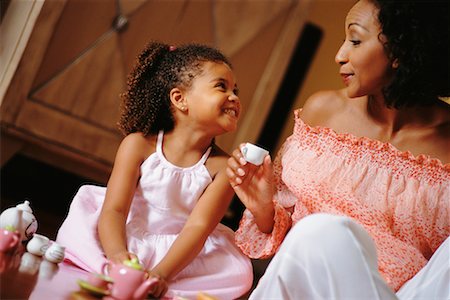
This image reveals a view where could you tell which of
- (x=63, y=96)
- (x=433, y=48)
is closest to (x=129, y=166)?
(x=433, y=48)

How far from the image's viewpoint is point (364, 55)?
58.7 inches

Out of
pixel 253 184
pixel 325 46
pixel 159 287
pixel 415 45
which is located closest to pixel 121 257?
pixel 159 287

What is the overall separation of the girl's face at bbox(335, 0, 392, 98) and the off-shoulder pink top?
13cm

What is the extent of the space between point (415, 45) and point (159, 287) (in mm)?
655

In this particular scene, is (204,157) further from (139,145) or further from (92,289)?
(92,289)

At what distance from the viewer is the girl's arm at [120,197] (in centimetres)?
153

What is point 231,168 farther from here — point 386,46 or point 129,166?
point 386,46

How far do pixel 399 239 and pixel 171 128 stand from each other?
22.3 inches

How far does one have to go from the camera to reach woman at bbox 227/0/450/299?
1469mm

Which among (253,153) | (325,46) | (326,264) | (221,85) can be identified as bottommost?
(326,264)

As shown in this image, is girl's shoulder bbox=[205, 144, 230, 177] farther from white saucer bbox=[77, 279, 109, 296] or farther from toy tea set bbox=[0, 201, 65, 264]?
white saucer bbox=[77, 279, 109, 296]

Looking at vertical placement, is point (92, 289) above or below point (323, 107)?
below

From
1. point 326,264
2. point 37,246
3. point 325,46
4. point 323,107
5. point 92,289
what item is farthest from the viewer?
point 325,46

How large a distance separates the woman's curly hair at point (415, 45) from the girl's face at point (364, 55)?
0.02 metres
